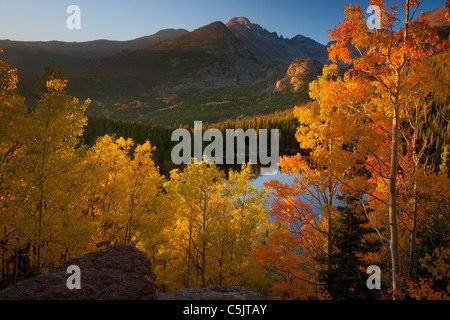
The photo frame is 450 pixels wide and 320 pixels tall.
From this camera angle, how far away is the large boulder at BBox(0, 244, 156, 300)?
6168 mm

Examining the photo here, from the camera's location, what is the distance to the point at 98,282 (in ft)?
21.7

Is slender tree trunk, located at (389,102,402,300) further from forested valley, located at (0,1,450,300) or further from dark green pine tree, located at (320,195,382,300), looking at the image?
dark green pine tree, located at (320,195,382,300)

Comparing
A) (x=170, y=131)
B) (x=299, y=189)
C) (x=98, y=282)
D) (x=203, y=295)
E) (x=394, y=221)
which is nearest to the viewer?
(x=98, y=282)

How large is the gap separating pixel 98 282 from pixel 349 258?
10414 mm

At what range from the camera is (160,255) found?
1816cm

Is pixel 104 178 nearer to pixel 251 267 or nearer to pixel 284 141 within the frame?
pixel 251 267

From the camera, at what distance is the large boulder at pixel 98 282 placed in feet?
20.2

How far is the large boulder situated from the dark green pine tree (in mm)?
8352

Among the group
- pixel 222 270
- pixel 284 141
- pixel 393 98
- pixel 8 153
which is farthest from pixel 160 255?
pixel 284 141
